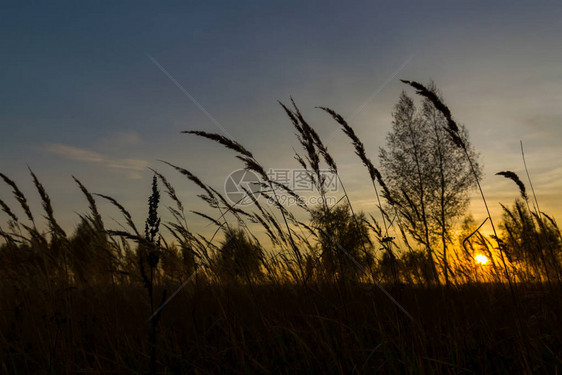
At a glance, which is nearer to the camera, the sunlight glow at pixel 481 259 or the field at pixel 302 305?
the field at pixel 302 305

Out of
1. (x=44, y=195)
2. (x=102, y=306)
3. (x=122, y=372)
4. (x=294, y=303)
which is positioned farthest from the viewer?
(x=102, y=306)

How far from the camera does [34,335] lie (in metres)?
3.08

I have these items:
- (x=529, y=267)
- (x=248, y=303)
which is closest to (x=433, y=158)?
(x=529, y=267)

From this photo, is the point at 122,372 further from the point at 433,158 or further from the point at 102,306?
the point at 433,158

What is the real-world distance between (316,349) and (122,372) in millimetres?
1077

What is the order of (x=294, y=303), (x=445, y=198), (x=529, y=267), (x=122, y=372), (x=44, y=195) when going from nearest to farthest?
1. (x=122, y=372)
2. (x=294, y=303)
3. (x=44, y=195)
4. (x=529, y=267)
5. (x=445, y=198)

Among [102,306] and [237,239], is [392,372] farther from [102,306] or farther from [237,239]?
[102,306]

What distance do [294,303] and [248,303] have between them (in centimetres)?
93

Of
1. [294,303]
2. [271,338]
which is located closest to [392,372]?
[271,338]

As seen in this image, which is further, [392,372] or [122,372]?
[122,372]

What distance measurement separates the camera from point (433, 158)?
2073cm

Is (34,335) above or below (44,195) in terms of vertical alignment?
below

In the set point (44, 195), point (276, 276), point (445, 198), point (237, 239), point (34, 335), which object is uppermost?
point (445, 198)

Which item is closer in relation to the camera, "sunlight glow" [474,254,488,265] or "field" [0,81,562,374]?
"field" [0,81,562,374]
